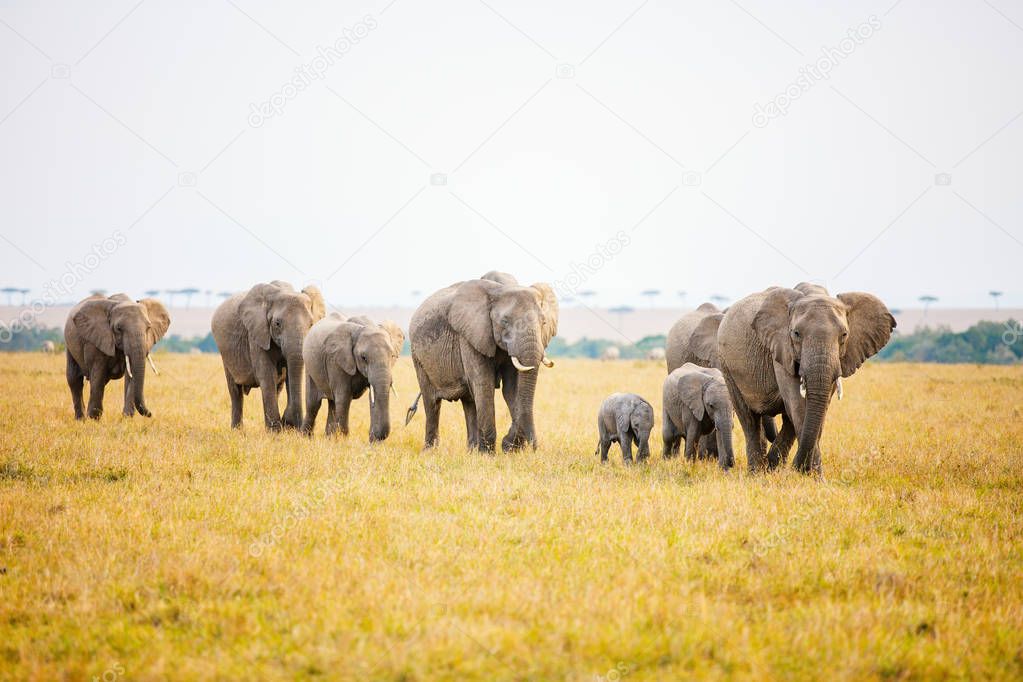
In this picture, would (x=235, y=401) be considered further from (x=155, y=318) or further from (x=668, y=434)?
(x=668, y=434)

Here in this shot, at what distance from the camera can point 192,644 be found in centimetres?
598

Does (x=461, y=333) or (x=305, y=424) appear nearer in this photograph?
(x=461, y=333)

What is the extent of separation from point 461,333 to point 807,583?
327 inches

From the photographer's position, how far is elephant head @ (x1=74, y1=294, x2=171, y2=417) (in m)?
18.8

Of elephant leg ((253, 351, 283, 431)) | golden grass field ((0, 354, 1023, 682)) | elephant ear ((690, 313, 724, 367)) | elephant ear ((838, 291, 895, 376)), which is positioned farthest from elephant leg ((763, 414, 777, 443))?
elephant leg ((253, 351, 283, 431))

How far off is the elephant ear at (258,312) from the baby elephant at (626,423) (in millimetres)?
6591

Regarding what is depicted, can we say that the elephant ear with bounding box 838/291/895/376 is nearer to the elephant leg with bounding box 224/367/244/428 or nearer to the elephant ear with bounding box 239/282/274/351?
the elephant ear with bounding box 239/282/274/351

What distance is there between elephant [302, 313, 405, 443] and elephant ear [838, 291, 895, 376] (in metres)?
7.19

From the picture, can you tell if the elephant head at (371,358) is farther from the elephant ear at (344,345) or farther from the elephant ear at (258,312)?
the elephant ear at (258,312)

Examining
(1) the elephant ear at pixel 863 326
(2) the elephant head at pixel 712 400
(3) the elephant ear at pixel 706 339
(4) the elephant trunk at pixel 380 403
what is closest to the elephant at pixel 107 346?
(4) the elephant trunk at pixel 380 403

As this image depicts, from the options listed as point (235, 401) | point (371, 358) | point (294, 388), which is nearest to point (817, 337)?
point (371, 358)

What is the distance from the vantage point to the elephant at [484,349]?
1404cm

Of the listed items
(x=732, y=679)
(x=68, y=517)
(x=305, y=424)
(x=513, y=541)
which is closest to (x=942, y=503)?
(x=513, y=541)

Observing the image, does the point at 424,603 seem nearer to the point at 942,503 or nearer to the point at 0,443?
the point at 942,503
